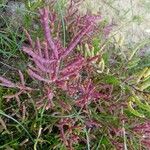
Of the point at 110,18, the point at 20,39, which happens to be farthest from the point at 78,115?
the point at 110,18

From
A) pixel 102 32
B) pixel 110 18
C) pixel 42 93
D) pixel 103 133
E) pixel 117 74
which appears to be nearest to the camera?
pixel 42 93

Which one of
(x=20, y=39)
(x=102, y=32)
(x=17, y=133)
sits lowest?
(x=17, y=133)

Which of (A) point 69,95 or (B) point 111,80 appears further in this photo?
(B) point 111,80

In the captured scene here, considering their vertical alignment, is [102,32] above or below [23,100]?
above

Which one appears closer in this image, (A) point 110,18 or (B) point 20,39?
(B) point 20,39

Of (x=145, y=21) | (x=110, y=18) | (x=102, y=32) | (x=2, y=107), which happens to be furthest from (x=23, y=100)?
(x=145, y=21)

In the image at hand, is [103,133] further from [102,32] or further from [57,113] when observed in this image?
[102,32]

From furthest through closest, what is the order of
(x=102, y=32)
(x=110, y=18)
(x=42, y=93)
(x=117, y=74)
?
(x=110, y=18), (x=102, y=32), (x=117, y=74), (x=42, y=93)

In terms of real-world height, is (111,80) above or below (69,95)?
above

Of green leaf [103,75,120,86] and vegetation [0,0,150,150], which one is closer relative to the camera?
vegetation [0,0,150,150]

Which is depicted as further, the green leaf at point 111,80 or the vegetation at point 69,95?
the green leaf at point 111,80
